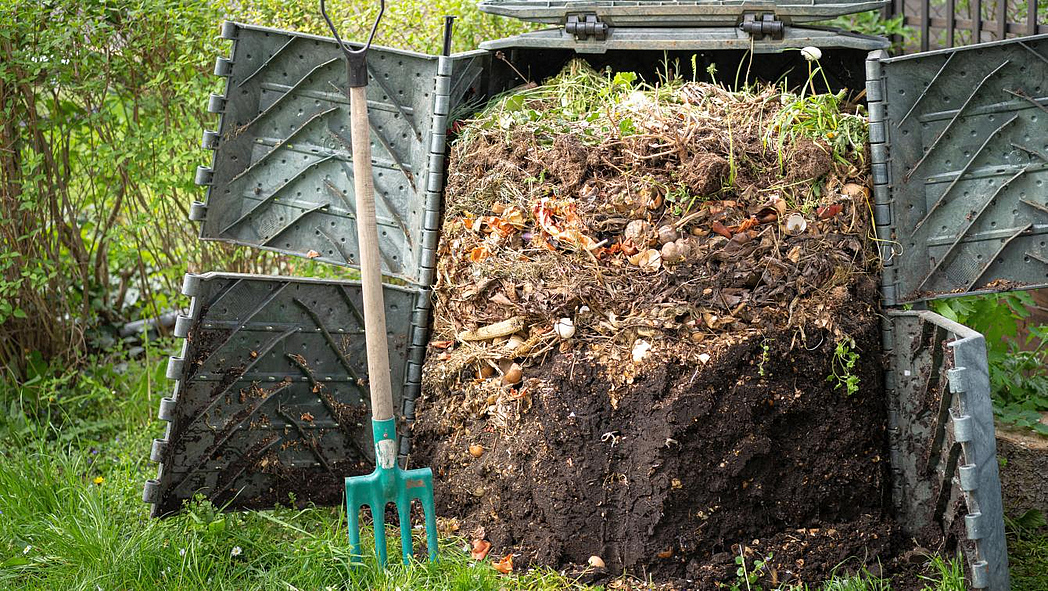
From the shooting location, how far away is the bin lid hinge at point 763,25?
3252 mm

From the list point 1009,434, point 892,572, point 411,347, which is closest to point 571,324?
point 411,347

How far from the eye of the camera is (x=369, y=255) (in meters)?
2.93

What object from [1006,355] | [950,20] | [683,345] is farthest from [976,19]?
[683,345]

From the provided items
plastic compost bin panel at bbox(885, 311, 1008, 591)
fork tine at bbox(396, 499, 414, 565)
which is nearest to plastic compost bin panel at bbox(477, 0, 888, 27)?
plastic compost bin panel at bbox(885, 311, 1008, 591)

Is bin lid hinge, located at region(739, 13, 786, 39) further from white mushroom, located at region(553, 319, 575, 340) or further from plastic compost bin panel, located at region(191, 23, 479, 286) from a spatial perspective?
white mushroom, located at region(553, 319, 575, 340)

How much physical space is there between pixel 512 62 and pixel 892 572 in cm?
232

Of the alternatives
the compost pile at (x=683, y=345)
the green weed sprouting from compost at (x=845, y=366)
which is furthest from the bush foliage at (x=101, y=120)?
the green weed sprouting from compost at (x=845, y=366)

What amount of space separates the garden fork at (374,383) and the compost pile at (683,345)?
0.33 m

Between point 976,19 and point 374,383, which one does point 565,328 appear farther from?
point 976,19

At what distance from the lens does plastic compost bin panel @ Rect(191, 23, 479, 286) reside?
3432mm

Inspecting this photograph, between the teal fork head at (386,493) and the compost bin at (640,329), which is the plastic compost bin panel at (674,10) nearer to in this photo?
the compost bin at (640,329)

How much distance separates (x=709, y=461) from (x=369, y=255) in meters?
1.26

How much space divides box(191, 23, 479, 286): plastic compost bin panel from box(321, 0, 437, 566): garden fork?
422mm

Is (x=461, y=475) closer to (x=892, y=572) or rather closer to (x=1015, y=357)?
(x=892, y=572)
